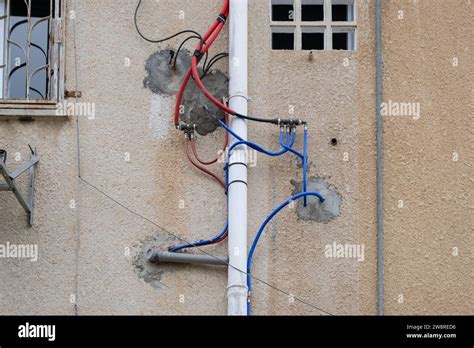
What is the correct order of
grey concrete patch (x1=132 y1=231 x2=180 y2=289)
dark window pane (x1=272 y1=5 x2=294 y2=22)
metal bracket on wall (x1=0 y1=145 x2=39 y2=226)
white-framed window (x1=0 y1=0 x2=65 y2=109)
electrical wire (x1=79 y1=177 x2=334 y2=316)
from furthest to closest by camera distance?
dark window pane (x1=272 y1=5 x2=294 y2=22) < white-framed window (x1=0 y1=0 x2=65 y2=109) < grey concrete patch (x1=132 y1=231 x2=180 y2=289) < electrical wire (x1=79 y1=177 x2=334 y2=316) < metal bracket on wall (x1=0 y1=145 x2=39 y2=226)

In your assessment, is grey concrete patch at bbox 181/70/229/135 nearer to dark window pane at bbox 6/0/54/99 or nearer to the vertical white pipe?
the vertical white pipe

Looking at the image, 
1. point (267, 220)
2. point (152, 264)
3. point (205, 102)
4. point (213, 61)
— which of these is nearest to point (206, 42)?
point (213, 61)

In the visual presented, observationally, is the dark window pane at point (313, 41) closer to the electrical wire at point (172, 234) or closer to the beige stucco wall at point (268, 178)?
A: the beige stucco wall at point (268, 178)

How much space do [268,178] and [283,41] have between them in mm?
1448

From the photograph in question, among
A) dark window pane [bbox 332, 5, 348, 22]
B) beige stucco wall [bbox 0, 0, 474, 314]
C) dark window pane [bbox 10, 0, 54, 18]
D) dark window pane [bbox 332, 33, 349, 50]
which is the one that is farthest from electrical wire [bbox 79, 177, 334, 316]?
dark window pane [bbox 332, 5, 348, 22]

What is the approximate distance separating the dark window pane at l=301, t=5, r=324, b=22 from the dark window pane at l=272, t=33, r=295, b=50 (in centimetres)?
25

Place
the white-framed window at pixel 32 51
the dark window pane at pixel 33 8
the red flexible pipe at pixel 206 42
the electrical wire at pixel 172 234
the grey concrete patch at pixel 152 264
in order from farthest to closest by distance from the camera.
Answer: the dark window pane at pixel 33 8 → the white-framed window at pixel 32 51 → the red flexible pipe at pixel 206 42 → the grey concrete patch at pixel 152 264 → the electrical wire at pixel 172 234

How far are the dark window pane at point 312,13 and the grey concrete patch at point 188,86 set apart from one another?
41.0 inches

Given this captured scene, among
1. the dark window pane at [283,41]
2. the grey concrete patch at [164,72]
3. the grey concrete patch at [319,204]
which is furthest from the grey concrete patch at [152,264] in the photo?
the dark window pane at [283,41]

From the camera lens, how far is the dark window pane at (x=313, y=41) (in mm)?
12594

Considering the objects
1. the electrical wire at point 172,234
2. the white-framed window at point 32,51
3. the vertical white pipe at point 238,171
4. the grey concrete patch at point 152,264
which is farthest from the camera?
the white-framed window at point 32,51

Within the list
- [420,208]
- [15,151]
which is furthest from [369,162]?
[15,151]

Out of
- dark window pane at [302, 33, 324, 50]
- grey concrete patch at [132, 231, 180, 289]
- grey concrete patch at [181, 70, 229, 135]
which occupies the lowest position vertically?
grey concrete patch at [132, 231, 180, 289]

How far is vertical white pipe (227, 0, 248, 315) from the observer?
451 inches
